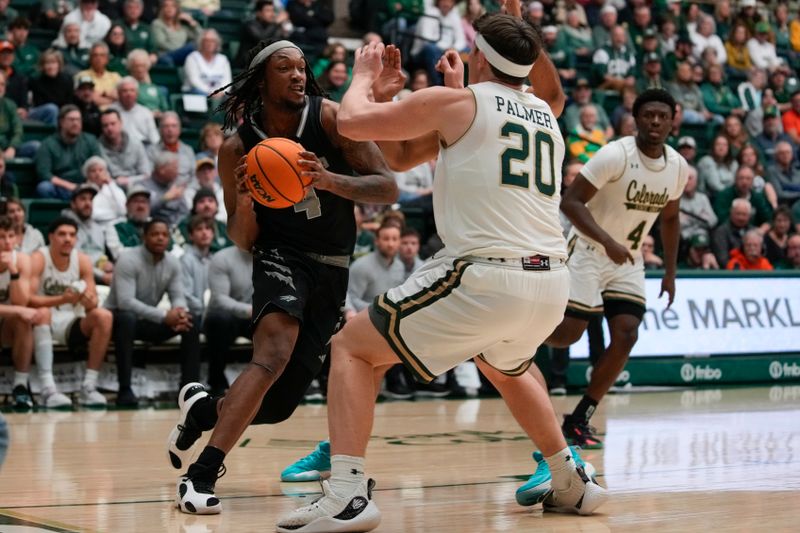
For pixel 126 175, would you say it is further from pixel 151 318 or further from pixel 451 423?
pixel 451 423

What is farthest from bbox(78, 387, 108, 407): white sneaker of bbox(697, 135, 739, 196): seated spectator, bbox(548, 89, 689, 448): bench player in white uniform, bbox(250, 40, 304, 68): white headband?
bbox(697, 135, 739, 196): seated spectator

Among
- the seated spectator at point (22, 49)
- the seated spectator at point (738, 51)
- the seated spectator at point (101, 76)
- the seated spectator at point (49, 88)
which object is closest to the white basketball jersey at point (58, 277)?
the seated spectator at point (49, 88)

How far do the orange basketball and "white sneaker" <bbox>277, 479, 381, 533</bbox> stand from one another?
122 cm

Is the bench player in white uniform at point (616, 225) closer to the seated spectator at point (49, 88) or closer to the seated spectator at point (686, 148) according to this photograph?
the seated spectator at point (49, 88)

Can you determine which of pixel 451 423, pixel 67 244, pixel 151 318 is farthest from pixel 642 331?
pixel 67 244

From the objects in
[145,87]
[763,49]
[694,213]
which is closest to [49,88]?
[145,87]

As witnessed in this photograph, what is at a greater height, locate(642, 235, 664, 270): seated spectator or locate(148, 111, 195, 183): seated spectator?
locate(148, 111, 195, 183): seated spectator

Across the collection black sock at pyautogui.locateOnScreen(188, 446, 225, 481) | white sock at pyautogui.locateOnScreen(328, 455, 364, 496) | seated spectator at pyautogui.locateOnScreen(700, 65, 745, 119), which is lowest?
black sock at pyautogui.locateOnScreen(188, 446, 225, 481)

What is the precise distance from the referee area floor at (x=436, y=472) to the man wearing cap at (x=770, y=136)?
28.4ft

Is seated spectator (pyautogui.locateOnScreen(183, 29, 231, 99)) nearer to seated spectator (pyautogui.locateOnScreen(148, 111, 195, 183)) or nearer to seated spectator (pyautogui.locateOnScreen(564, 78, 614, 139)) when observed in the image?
seated spectator (pyautogui.locateOnScreen(148, 111, 195, 183))

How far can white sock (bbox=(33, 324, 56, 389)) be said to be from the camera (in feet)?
34.6

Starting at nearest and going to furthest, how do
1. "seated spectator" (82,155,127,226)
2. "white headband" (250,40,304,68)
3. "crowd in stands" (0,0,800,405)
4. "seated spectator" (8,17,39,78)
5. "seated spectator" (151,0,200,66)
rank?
"white headband" (250,40,304,68)
"crowd in stands" (0,0,800,405)
"seated spectator" (82,155,127,226)
"seated spectator" (8,17,39,78)
"seated spectator" (151,0,200,66)

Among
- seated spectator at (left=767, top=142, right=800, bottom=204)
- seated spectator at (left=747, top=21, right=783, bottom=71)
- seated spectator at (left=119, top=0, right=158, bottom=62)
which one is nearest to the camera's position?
seated spectator at (left=119, top=0, right=158, bottom=62)

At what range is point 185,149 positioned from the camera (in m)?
13.3
